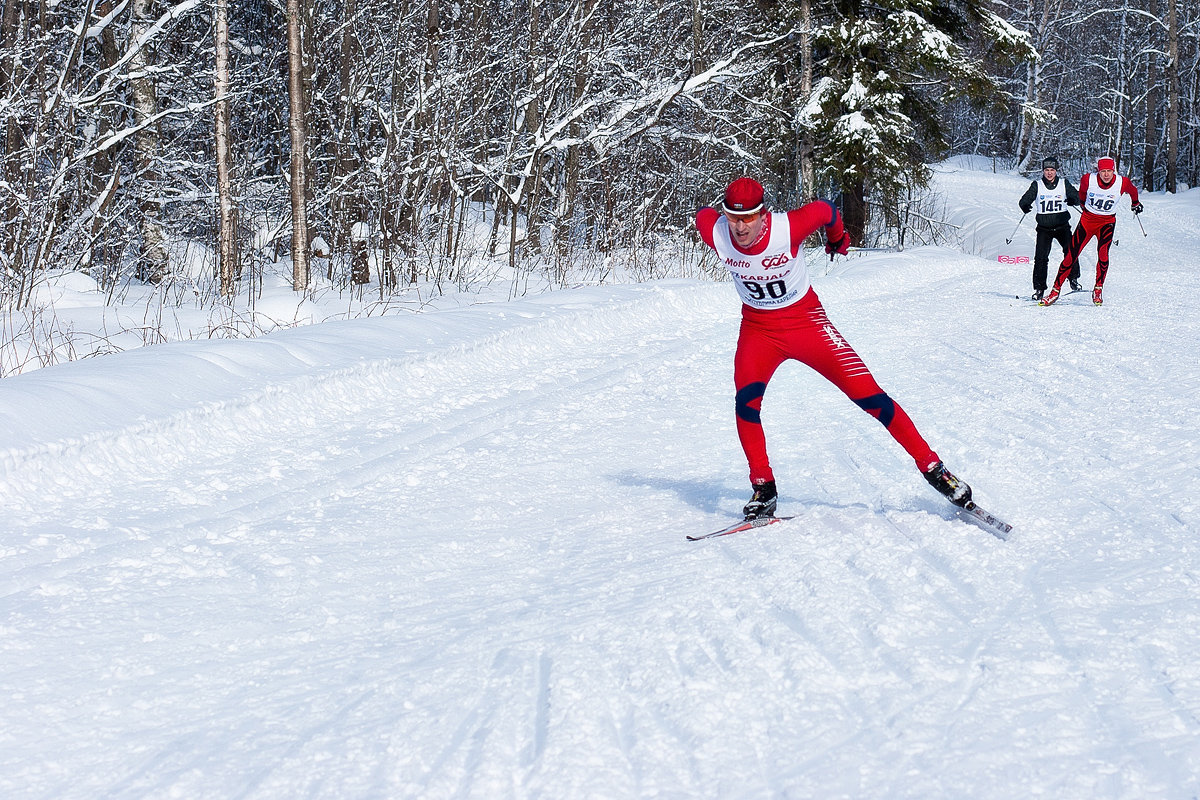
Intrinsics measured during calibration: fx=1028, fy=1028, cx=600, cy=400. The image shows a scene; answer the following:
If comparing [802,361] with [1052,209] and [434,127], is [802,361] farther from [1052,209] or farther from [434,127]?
[434,127]

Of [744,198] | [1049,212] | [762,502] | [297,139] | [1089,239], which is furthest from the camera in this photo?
[1049,212]

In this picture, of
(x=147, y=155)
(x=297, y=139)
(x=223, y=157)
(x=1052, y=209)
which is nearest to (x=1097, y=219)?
(x=1052, y=209)

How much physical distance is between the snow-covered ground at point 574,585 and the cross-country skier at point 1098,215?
3.86 metres

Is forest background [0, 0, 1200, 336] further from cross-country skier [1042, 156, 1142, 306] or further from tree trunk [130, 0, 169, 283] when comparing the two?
cross-country skier [1042, 156, 1142, 306]

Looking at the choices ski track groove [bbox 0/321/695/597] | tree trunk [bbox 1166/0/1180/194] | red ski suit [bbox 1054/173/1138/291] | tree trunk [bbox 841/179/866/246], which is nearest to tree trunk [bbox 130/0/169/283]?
ski track groove [bbox 0/321/695/597]

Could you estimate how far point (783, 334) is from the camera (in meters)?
4.91

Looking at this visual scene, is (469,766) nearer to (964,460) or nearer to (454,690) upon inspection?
(454,690)

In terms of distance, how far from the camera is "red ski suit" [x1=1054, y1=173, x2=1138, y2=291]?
39.4 feet

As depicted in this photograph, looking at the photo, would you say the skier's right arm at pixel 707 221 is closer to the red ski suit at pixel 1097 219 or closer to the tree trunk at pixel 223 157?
the tree trunk at pixel 223 157

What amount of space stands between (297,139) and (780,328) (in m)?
9.15

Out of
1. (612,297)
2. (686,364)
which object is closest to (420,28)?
(612,297)

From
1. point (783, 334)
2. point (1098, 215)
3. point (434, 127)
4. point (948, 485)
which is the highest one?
point (434, 127)

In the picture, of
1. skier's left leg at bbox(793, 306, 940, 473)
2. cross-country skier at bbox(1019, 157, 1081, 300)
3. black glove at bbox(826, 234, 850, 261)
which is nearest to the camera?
black glove at bbox(826, 234, 850, 261)

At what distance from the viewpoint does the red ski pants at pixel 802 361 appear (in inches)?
190
